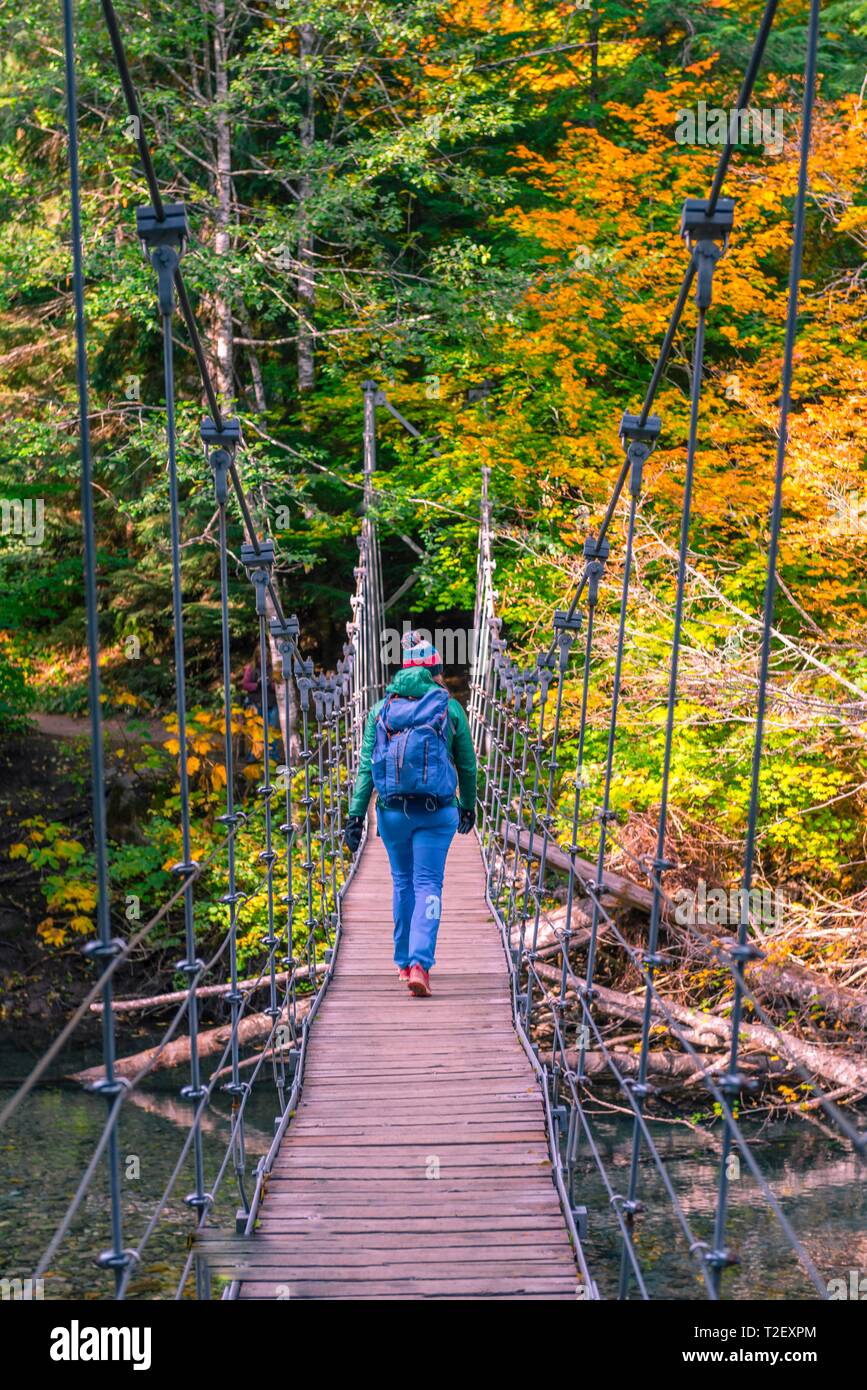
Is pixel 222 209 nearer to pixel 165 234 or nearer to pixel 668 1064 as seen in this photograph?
pixel 668 1064

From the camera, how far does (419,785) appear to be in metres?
3.55

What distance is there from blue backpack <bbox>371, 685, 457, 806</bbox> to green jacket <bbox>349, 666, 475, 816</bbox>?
4 cm

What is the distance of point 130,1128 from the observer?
7.41 metres

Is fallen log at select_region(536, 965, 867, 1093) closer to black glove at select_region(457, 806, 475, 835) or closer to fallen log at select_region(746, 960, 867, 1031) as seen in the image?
fallen log at select_region(746, 960, 867, 1031)

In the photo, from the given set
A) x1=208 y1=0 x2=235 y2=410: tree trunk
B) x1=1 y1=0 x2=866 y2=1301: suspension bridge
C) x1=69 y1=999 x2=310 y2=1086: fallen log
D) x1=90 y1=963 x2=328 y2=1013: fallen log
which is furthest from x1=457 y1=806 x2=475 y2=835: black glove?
x1=208 y1=0 x2=235 y2=410: tree trunk

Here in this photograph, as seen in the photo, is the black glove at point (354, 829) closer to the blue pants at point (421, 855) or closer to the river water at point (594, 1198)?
the blue pants at point (421, 855)

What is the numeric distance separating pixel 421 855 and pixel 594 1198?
3583mm

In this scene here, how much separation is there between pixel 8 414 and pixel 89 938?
3639mm

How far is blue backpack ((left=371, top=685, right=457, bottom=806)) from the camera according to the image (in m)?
3.56

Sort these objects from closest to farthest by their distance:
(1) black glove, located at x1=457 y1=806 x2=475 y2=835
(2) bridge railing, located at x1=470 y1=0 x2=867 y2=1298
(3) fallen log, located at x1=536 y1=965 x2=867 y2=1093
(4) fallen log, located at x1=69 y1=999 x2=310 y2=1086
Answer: (2) bridge railing, located at x1=470 y1=0 x2=867 y2=1298, (1) black glove, located at x1=457 y1=806 x2=475 y2=835, (3) fallen log, located at x1=536 y1=965 x2=867 y2=1093, (4) fallen log, located at x1=69 y1=999 x2=310 y2=1086

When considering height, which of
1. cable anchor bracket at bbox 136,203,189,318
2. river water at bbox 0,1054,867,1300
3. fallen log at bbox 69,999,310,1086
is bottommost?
river water at bbox 0,1054,867,1300

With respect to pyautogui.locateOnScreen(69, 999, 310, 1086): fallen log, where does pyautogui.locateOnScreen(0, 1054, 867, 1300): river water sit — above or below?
below

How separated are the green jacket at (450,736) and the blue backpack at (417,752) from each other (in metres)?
0.04

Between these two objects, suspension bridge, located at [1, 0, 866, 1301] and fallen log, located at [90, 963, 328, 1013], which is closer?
suspension bridge, located at [1, 0, 866, 1301]
